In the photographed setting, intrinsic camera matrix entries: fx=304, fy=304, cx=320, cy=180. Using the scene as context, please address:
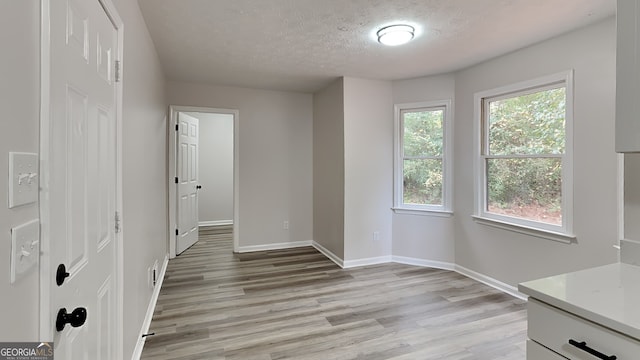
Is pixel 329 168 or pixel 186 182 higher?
pixel 329 168

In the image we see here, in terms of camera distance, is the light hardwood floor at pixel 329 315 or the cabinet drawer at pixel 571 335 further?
the light hardwood floor at pixel 329 315

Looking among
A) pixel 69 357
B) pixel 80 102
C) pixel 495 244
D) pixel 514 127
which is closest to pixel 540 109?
pixel 514 127

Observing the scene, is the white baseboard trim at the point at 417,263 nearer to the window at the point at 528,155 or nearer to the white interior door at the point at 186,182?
the window at the point at 528,155

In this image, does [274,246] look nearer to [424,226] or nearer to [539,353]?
[424,226]

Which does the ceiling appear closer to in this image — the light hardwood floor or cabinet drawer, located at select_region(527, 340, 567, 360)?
cabinet drawer, located at select_region(527, 340, 567, 360)

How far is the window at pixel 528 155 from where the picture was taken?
266cm

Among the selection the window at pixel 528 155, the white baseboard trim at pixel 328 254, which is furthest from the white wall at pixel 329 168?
the window at pixel 528 155

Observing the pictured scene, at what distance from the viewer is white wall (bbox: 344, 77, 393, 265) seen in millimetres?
3885

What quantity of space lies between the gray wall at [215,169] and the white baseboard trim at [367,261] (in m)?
3.77

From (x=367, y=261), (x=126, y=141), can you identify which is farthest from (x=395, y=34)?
(x=367, y=261)

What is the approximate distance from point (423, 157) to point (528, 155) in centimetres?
120

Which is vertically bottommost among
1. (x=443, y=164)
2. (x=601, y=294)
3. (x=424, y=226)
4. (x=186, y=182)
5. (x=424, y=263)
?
(x=424, y=263)

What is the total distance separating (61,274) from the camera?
91 centimetres

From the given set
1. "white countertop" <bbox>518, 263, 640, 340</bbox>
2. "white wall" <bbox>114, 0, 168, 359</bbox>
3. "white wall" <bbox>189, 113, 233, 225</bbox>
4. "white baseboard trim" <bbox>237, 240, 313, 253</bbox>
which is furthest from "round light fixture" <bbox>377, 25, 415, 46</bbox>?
"white wall" <bbox>189, 113, 233, 225</bbox>
